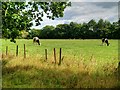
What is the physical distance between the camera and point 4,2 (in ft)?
53.9

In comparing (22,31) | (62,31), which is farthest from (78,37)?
(22,31)

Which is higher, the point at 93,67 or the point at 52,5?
the point at 52,5

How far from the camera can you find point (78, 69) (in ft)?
49.0

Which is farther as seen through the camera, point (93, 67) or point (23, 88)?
point (93, 67)

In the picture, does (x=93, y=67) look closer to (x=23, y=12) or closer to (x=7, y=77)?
(x=7, y=77)

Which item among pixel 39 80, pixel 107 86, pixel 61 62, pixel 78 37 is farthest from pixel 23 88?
pixel 78 37

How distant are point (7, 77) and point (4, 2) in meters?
4.84

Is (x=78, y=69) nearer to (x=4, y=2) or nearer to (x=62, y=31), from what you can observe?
(x=4, y=2)

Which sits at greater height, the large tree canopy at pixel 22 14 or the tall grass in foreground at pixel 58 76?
the large tree canopy at pixel 22 14

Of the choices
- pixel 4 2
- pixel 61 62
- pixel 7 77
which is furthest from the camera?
pixel 61 62

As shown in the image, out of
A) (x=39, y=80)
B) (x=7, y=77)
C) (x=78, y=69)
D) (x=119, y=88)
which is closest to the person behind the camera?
(x=119, y=88)

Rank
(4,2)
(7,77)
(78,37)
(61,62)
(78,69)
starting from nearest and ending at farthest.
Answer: (7,77) < (78,69) < (4,2) < (61,62) < (78,37)

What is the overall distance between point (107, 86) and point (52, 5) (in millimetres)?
8464

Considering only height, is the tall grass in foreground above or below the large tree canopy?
below
